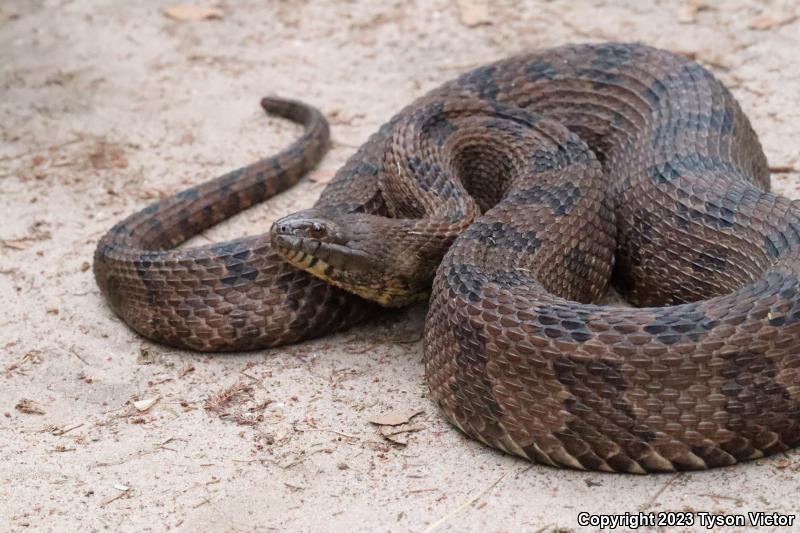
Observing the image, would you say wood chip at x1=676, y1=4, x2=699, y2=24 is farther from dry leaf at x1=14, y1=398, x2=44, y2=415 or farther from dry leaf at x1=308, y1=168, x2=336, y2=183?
dry leaf at x1=14, y1=398, x2=44, y2=415

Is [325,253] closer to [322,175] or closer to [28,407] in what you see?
[28,407]

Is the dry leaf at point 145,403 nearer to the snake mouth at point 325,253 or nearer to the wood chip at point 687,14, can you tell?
the snake mouth at point 325,253

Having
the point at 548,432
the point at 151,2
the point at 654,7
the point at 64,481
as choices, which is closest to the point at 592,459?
the point at 548,432

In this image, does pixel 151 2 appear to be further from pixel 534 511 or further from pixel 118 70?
pixel 534 511

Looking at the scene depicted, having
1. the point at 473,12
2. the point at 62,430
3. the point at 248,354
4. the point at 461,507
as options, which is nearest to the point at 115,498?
the point at 62,430

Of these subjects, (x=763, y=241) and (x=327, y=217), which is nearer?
(x=763, y=241)

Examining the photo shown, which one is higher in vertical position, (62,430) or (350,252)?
(350,252)

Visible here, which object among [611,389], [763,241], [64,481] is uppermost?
[763,241]
